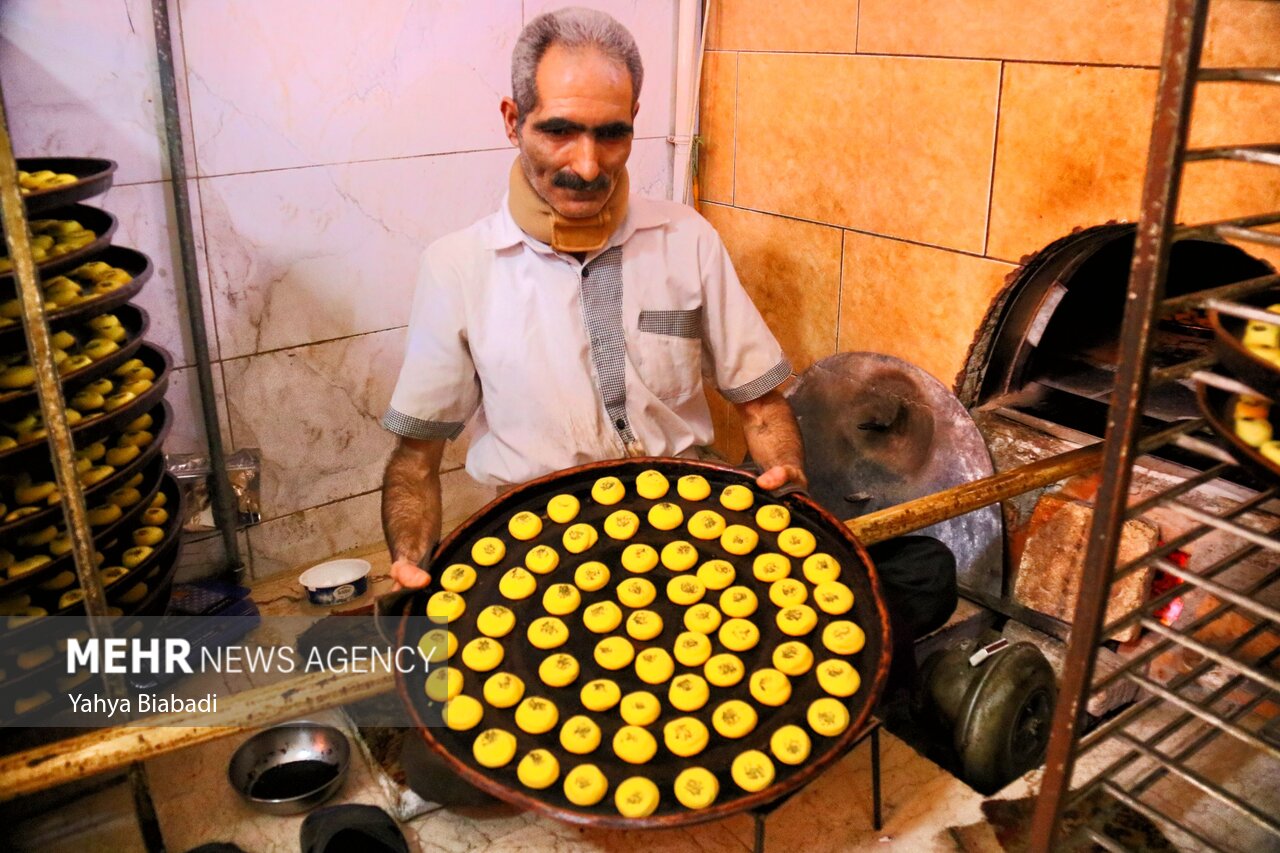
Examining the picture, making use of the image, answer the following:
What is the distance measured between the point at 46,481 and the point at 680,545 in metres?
1.20

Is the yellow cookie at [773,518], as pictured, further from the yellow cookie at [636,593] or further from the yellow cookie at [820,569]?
the yellow cookie at [636,593]

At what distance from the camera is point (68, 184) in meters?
1.69

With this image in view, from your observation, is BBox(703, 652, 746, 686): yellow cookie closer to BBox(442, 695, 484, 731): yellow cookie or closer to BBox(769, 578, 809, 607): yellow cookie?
BBox(769, 578, 809, 607): yellow cookie

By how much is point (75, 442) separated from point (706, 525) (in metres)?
1.20

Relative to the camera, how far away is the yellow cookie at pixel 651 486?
1754 millimetres

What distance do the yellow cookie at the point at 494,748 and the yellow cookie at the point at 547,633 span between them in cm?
17

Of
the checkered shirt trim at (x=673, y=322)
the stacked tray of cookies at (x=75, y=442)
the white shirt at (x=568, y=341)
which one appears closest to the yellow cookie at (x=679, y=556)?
the white shirt at (x=568, y=341)

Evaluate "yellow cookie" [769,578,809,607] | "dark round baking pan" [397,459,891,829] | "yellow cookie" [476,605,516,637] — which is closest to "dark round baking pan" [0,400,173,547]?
"dark round baking pan" [397,459,891,829]

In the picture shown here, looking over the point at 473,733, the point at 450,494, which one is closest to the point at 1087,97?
the point at 473,733

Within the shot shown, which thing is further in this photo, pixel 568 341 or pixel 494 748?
pixel 568 341

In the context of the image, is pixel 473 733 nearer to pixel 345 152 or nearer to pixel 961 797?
pixel 961 797

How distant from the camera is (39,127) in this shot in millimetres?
2340

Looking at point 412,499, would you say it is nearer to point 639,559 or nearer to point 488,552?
point 488,552

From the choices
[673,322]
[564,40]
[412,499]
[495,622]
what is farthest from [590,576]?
[564,40]
